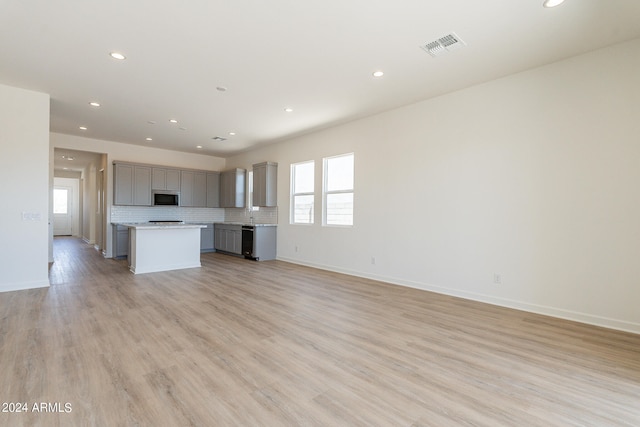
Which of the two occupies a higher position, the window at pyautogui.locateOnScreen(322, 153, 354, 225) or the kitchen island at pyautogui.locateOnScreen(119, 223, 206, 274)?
the window at pyautogui.locateOnScreen(322, 153, 354, 225)

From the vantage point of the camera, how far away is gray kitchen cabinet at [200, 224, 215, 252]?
8803mm

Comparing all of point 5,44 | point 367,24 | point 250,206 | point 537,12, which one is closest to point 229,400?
point 367,24

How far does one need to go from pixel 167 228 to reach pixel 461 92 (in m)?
5.60

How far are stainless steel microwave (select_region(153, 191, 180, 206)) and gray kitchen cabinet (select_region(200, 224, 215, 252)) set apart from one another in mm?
1074

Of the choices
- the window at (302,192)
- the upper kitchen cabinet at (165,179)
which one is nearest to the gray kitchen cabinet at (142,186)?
the upper kitchen cabinet at (165,179)

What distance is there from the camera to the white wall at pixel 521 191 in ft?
10.2

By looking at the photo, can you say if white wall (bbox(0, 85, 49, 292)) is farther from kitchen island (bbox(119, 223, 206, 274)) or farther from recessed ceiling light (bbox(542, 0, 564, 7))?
recessed ceiling light (bbox(542, 0, 564, 7))

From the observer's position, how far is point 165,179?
8148 millimetres

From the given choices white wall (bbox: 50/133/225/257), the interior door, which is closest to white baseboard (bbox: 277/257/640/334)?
white wall (bbox: 50/133/225/257)

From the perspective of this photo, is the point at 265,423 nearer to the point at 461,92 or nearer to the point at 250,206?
the point at 461,92

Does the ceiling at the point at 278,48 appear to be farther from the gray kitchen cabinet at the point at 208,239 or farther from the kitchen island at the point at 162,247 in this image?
the gray kitchen cabinet at the point at 208,239

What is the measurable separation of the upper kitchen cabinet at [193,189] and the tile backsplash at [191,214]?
0.42m

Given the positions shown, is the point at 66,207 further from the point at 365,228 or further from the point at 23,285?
the point at 365,228

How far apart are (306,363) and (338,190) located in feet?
13.4
